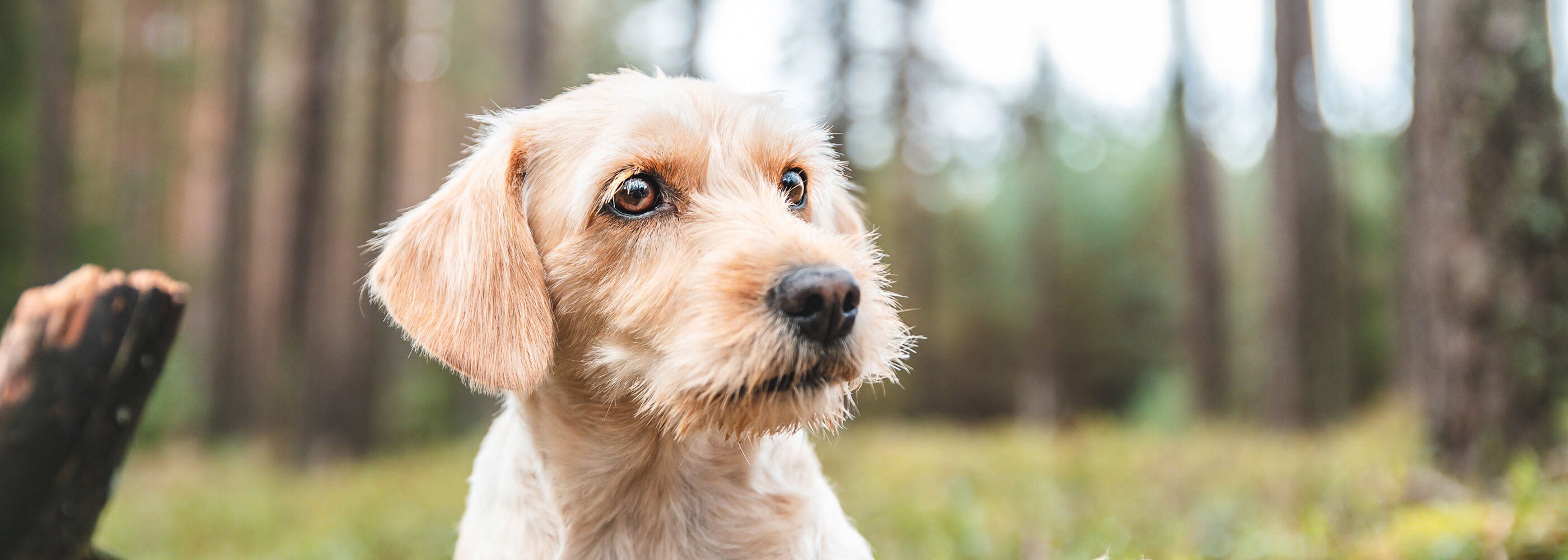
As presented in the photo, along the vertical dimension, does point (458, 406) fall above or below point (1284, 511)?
below

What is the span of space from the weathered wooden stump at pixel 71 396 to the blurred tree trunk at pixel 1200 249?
14.4 metres

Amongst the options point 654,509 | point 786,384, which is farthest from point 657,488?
point 786,384

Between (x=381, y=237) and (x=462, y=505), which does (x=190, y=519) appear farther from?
(x=381, y=237)

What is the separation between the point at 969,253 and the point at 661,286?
27.7m

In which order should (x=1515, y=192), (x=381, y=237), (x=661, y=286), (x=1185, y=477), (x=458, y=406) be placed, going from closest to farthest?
(x=661, y=286) < (x=381, y=237) < (x=1515, y=192) < (x=1185, y=477) < (x=458, y=406)

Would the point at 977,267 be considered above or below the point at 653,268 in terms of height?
below

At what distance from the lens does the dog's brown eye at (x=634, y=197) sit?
2.60 m

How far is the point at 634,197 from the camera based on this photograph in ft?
8.58

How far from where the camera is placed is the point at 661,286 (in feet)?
7.92

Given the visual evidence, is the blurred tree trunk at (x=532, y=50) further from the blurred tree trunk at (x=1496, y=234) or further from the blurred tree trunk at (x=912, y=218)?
the blurred tree trunk at (x=1496, y=234)

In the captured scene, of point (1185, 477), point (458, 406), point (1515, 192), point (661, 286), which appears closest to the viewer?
point (661, 286)

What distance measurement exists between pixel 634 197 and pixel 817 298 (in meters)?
0.76

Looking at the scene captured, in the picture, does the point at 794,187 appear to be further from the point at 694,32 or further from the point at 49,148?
the point at 49,148

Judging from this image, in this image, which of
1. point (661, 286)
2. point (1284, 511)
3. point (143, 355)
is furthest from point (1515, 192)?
point (143, 355)
